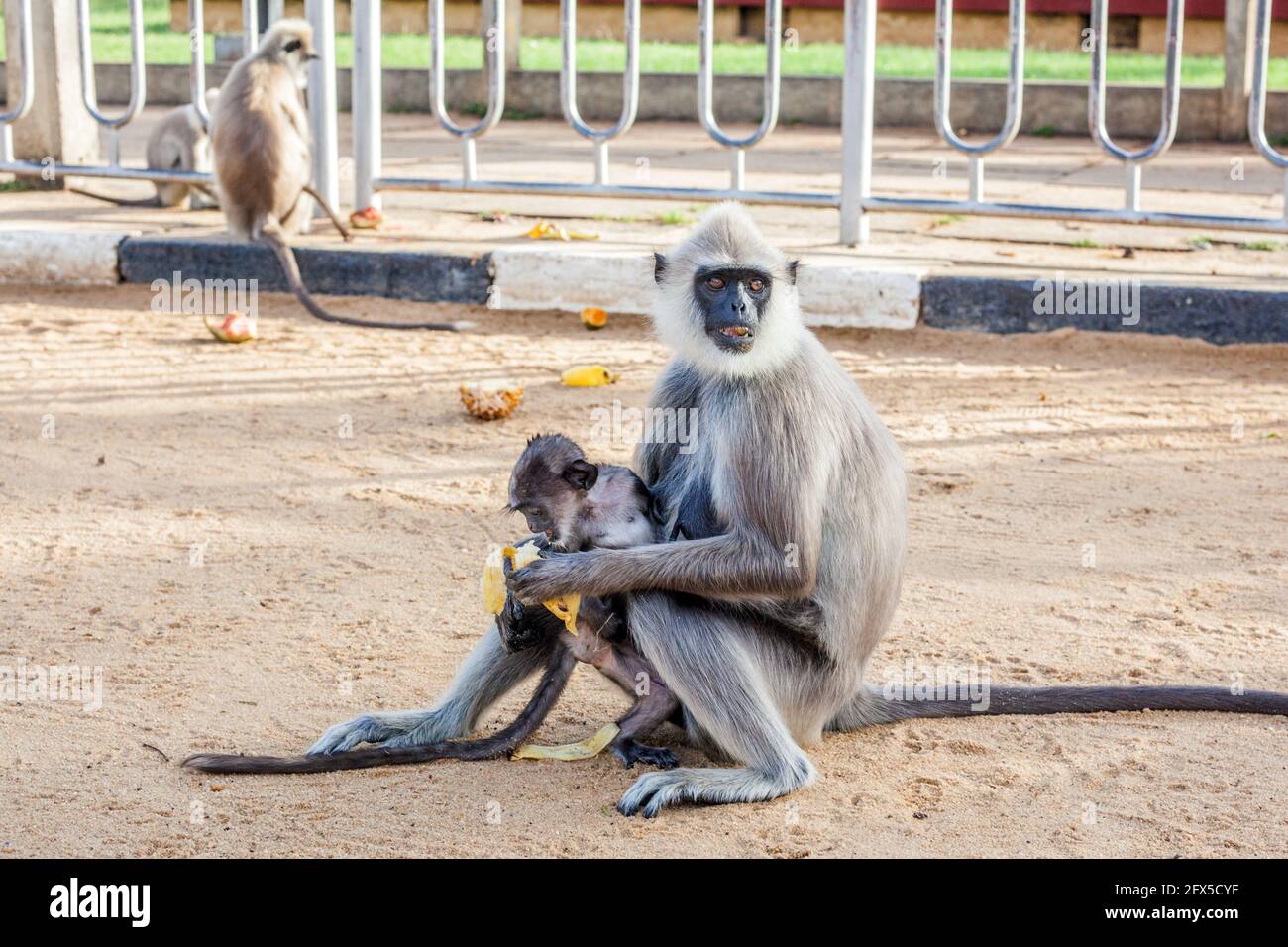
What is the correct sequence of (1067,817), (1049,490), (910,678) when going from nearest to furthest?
(1067,817)
(910,678)
(1049,490)

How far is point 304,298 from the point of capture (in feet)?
26.8

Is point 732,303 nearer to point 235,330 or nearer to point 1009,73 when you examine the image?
point 235,330

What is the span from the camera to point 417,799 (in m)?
3.56

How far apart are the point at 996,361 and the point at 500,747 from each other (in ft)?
13.8

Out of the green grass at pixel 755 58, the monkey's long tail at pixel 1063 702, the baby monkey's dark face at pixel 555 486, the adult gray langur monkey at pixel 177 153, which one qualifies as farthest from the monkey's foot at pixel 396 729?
the green grass at pixel 755 58

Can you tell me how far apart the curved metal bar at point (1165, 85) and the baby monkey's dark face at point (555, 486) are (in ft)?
14.9

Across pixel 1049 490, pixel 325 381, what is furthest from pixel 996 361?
pixel 325 381

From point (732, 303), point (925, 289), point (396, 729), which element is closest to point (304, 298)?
point (925, 289)

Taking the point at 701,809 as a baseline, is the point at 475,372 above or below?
above

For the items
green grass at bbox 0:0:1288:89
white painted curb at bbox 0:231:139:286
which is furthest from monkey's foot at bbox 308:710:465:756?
green grass at bbox 0:0:1288:89

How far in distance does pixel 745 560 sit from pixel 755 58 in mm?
13828

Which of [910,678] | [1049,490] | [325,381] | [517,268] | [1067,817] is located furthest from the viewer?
[517,268]

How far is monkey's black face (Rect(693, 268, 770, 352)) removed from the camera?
Answer: 12.0ft

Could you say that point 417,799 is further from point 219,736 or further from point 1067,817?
point 1067,817
